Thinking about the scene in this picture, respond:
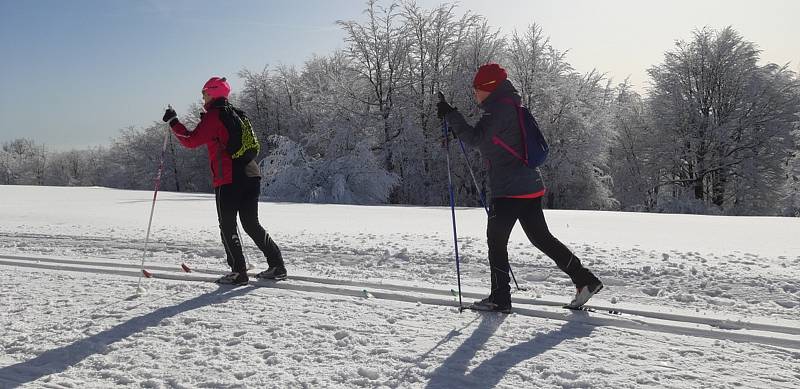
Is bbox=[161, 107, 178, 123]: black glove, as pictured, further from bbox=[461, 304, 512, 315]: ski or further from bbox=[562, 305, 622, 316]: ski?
bbox=[562, 305, 622, 316]: ski

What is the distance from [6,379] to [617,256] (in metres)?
5.57

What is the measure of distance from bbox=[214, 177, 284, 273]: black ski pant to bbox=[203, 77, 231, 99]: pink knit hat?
0.78 meters

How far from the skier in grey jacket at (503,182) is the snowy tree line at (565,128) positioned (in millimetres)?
17706

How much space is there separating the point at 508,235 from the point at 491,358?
3.75 ft

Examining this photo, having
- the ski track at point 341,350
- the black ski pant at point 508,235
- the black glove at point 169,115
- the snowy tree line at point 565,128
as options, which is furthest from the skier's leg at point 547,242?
the snowy tree line at point 565,128

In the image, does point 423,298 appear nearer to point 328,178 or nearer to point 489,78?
point 489,78

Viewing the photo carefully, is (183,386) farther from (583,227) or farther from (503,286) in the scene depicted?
(583,227)

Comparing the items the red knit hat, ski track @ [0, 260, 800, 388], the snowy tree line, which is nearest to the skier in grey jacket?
the red knit hat

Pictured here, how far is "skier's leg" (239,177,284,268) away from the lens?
15.9 ft

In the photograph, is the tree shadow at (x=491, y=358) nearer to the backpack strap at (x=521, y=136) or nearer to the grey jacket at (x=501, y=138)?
the grey jacket at (x=501, y=138)

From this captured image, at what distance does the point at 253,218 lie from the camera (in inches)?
193

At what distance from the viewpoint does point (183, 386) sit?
2.70 m

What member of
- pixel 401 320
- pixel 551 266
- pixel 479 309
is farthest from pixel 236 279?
pixel 551 266

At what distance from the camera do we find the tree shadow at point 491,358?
2738mm
